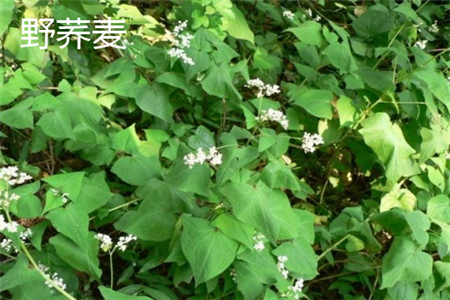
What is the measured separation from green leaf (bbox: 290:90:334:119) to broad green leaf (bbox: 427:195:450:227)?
1.42 ft

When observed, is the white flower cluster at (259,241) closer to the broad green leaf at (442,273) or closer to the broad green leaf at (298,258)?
the broad green leaf at (298,258)

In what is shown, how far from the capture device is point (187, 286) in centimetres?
181

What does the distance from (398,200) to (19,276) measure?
1.23 m

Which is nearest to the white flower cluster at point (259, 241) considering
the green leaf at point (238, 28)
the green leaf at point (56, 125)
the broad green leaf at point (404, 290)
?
the broad green leaf at point (404, 290)

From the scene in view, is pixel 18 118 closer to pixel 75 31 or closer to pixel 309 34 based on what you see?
pixel 75 31

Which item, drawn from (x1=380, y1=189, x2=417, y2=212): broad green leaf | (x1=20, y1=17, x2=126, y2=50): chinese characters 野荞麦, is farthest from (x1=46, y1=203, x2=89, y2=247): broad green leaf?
(x1=380, y1=189, x2=417, y2=212): broad green leaf

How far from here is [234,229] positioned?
1455 millimetres

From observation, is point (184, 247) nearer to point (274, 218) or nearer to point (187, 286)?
point (274, 218)

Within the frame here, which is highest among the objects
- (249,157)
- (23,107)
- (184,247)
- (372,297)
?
(23,107)

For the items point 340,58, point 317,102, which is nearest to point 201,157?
point 317,102

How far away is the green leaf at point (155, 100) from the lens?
1864 mm

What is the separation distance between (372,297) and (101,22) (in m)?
1.38

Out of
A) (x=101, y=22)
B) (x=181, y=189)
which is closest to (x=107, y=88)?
(x=101, y=22)

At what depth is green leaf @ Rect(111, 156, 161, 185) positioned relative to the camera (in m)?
1.69
